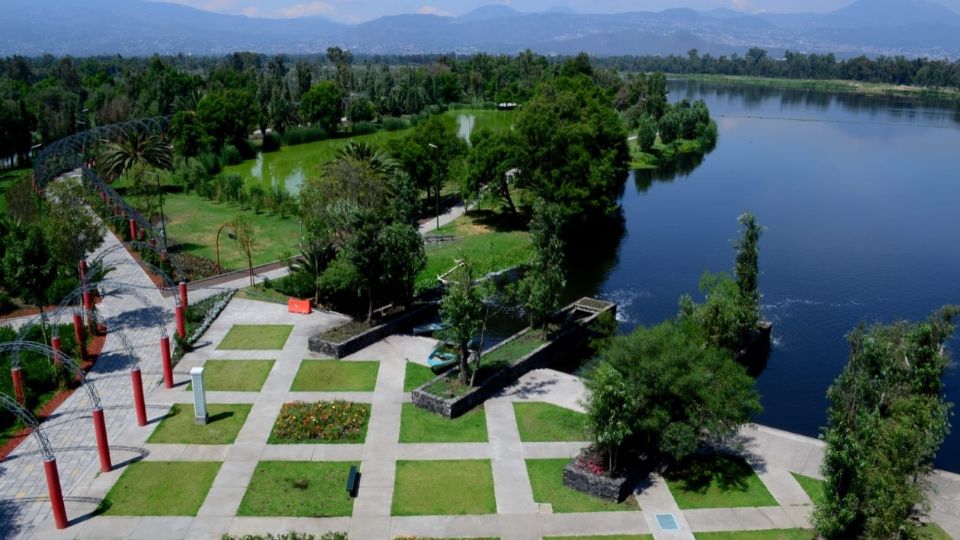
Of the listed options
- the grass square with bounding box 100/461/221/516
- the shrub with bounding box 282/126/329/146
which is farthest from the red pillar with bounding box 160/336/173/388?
the shrub with bounding box 282/126/329/146

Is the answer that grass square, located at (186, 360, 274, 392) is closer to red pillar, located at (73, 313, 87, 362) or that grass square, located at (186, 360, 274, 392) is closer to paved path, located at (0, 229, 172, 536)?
paved path, located at (0, 229, 172, 536)

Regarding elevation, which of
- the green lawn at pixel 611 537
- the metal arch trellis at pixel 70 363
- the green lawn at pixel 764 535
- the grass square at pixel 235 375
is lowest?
the green lawn at pixel 611 537

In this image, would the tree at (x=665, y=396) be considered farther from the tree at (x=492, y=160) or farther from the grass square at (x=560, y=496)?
the tree at (x=492, y=160)

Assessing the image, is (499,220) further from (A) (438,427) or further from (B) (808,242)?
(A) (438,427)

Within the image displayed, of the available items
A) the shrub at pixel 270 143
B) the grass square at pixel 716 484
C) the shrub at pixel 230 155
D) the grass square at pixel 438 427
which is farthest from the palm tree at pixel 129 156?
the grass square at pixel 716 484

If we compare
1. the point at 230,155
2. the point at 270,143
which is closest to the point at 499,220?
the point at 230,155

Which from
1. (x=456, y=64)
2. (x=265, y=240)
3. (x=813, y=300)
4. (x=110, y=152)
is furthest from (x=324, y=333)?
(x=456, y=64)
